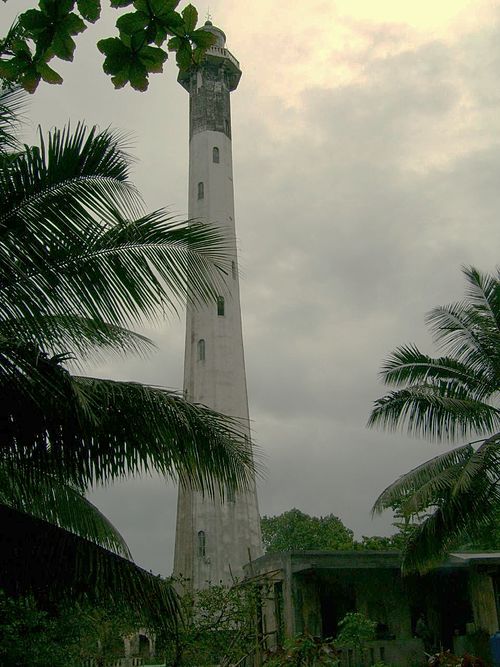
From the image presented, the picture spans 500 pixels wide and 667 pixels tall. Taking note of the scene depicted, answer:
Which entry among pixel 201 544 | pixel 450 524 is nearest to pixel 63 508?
pixel 450 524

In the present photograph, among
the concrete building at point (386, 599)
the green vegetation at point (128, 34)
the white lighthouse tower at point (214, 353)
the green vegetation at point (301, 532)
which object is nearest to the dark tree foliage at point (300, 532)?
the green vegetation at point (301, 532)

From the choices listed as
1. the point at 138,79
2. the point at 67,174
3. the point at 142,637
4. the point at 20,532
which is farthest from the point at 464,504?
the point at 142,637

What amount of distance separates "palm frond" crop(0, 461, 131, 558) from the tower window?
2009 centimetres

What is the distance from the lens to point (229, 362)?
101 ft

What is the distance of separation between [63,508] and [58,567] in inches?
56.5

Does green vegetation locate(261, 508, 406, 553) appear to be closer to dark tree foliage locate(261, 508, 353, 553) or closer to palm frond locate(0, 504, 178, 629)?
dark tree foliage locate(261, 508, 353, 553)

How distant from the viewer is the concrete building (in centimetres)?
1920

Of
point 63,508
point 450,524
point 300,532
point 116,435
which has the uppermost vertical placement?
point 300,532

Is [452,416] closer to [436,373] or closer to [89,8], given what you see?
[436,373]

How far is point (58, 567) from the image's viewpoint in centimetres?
733

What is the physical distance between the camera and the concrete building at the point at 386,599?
1920 centimetres

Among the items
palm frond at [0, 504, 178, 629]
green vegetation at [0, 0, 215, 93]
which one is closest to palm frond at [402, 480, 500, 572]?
palm frond at [0, 504, 178, 629]

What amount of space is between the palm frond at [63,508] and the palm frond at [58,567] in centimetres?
61

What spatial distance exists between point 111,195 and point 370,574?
56.3 feet
